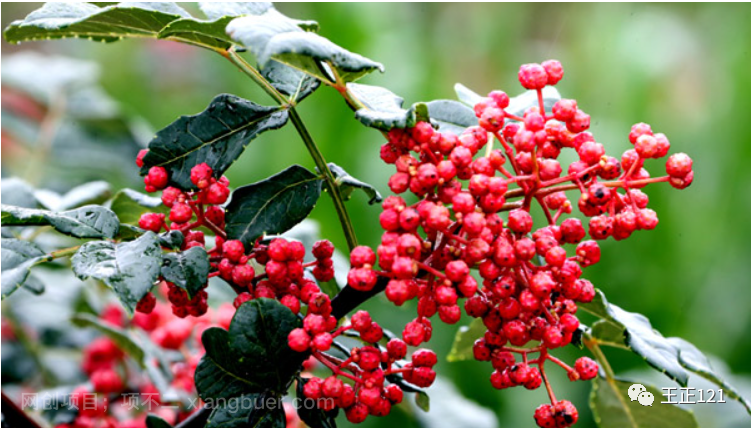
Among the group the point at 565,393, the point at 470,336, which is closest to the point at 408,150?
the point at 470,336

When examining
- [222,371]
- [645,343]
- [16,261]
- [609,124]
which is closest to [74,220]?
[16,261]

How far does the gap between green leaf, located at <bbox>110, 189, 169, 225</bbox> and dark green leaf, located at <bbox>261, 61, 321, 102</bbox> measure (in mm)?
188

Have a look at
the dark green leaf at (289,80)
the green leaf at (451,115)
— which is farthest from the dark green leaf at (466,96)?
the dark green leaf at (289,80)

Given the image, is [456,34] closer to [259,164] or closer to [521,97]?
[259,164]

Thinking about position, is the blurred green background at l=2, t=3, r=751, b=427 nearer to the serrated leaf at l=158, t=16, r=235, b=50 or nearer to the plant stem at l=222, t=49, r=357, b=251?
the plant stem at l=222, t=49, r=357, b=251

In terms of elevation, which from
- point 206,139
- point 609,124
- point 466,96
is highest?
point 609,124

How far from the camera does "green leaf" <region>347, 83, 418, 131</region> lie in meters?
0.51

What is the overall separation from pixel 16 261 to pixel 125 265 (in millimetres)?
104

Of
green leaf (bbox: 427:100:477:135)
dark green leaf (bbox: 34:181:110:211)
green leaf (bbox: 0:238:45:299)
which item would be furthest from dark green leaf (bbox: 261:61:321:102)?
dark green leaf (bbox: 34:181:110:211)

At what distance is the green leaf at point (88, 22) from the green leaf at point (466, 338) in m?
0.40

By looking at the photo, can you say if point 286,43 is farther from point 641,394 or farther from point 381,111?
point 641,394

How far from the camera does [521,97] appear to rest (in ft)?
2.45

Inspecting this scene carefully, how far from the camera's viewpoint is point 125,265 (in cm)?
52

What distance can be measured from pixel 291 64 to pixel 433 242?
0.16 meters
